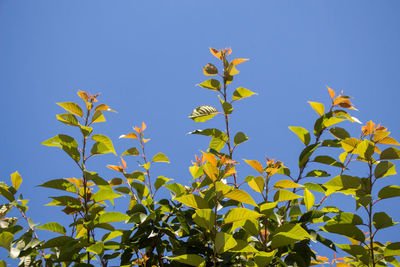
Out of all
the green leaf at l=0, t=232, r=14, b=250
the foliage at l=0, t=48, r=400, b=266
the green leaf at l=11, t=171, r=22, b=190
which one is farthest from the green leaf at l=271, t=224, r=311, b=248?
the green leaf at l=11, t=171, r=22, b=190

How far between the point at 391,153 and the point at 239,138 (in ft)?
2.28

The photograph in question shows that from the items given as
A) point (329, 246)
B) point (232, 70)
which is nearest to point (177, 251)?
point (329, 246)

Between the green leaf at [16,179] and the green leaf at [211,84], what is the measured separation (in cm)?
116

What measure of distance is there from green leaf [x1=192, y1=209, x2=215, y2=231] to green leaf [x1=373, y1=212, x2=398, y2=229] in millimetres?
697

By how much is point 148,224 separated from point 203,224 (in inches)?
15.9

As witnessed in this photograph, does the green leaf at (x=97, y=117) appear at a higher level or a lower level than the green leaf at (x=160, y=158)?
higher

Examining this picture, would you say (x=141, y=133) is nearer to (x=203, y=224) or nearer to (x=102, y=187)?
(x=102, y=187)

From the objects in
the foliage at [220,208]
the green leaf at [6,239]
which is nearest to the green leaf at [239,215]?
the foliage at [220,208]

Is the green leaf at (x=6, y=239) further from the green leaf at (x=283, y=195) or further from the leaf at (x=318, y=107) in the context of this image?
the leaf at (x=318, y=107)

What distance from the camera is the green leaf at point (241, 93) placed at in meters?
1.78

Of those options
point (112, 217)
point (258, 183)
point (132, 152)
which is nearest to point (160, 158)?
point (132, 152)

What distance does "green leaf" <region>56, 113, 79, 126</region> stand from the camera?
5.14 ft

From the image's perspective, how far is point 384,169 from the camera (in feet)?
4.43

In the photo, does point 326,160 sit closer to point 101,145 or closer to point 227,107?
point 227,107
